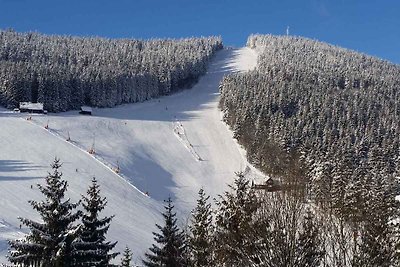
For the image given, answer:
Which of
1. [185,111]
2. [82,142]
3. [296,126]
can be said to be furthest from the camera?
[185,111]

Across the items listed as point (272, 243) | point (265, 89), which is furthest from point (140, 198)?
point (265, 89)

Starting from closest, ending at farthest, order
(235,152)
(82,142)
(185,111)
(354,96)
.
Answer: (82,142), (235,152), (185,111), (354,96)

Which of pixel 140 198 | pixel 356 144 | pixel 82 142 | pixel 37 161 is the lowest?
pixel 140 198

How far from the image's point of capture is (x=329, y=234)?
8.70 metres

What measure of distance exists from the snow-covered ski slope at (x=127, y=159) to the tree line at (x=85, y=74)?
21.0 ft

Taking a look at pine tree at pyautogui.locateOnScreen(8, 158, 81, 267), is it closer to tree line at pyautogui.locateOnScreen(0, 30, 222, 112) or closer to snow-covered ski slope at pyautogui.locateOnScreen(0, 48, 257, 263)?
snow-covered ski slope at pyautogui.locateOnScreen(0, 48, 257, 263)

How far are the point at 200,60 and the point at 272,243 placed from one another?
192 metres

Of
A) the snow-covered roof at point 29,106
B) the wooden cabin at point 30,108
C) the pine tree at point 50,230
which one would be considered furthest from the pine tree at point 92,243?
the snow-covered roof at point 29,106

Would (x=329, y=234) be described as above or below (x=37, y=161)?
below

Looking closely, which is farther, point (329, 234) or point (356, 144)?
point (356, 144)

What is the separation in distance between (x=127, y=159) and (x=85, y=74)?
59832 millimetres

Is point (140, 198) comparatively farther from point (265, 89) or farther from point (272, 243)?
point (265, 89)

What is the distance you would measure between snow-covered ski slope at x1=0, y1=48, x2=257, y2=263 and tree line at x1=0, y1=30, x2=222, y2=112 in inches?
252

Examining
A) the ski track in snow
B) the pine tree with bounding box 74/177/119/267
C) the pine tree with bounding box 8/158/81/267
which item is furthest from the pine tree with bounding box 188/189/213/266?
the ski track in snow
